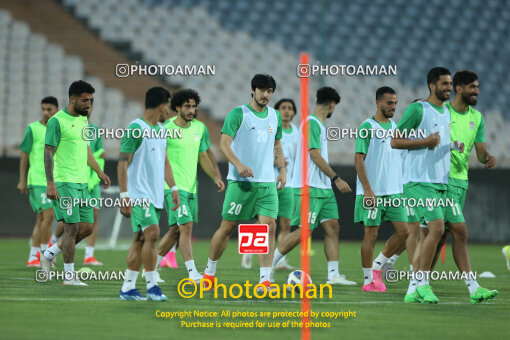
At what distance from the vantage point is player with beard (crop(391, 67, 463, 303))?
9227mm

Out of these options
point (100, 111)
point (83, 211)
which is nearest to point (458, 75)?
point (83, 211)

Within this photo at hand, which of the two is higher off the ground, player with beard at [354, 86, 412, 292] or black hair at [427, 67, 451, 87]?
black hair at [427, 67, 451, 87]

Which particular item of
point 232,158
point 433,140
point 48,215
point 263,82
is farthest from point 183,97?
point 48,215

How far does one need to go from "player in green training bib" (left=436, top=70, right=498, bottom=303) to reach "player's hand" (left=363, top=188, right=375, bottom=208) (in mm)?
1037

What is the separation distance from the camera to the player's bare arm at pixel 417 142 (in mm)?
9172

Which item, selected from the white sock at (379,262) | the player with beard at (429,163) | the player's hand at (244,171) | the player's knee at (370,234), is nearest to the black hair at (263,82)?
the player's hand at (244,171)

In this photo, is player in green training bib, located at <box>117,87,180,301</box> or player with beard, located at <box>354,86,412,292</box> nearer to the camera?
player in green training bib, located at <box>117,87,180,301</box>

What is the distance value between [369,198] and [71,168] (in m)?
3.58

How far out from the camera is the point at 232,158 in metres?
9.71

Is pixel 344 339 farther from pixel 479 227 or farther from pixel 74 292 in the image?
pixel 479 227

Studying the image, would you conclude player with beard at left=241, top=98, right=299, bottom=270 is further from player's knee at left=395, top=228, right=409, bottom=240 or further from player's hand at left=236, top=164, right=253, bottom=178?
player's hand at left=236, top=164, right=253, bottom=178

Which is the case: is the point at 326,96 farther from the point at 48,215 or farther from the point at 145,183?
the point at 48,215

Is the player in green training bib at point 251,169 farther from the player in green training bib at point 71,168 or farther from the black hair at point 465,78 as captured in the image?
the black hair at point 465,78

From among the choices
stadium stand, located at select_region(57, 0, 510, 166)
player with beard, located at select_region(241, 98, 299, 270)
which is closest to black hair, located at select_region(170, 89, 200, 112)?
player with beard, located at select_region(241, 98, 299, 270)
